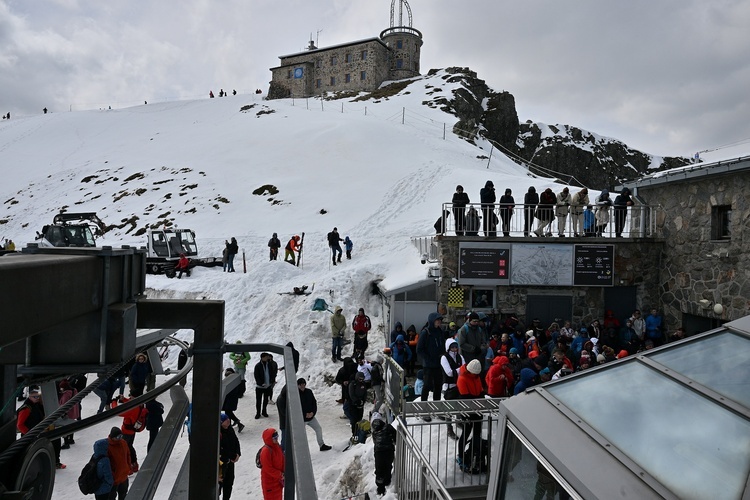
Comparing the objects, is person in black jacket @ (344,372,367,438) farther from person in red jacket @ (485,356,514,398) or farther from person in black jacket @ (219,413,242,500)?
person in black jacket @ (219,413,242,500)

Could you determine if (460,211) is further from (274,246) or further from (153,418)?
(274,246)

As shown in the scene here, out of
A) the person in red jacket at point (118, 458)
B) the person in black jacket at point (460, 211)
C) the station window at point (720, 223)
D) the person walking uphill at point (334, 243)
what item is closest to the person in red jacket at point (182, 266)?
the person walking uphill at point (334, 243)

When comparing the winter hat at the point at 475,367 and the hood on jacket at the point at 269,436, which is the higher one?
the winter hat at the point at 475,367

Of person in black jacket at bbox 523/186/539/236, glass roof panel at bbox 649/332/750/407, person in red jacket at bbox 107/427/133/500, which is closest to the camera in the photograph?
glass roof panel at bbox 649/332/750/407

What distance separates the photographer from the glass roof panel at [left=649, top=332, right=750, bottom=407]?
262cm

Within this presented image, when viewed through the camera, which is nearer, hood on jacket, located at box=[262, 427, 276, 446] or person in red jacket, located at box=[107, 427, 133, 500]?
person in red jacket, located at box=[107, 427, 133, 500]

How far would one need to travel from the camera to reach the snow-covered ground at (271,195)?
13102 millimetres

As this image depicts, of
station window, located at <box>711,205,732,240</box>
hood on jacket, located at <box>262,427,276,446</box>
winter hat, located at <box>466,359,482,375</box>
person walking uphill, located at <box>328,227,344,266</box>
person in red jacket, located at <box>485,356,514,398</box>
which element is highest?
station window, located at <box>711,205,732,240</box>

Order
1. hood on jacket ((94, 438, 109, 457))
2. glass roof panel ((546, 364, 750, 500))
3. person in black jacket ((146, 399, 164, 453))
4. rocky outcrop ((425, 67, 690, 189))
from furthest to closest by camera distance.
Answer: rocky outcrop ((425, 67, 690, 189))
person in black jacket ((146, 399, 164, 453))
hood on jacket ((94, 438, 109, 457))
glass roof panel ((546, 364, 750, 500))

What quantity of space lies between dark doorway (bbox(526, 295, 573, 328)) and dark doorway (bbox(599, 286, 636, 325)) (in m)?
1.00

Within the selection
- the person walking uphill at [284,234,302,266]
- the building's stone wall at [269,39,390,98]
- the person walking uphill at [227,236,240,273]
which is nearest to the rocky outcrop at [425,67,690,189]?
the building's stone wall at [269,39,390,98]

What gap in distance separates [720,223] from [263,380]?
11.1 m

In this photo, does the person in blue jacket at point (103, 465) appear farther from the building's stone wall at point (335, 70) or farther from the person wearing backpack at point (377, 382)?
the building's stone wall at point (335, 70)

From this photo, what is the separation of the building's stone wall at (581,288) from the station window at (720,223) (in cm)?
178
